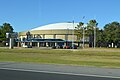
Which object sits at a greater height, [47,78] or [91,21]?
[91,21]

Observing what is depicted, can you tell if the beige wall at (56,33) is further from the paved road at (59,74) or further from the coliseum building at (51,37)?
the paved road at (59,74)

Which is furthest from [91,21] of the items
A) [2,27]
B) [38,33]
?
[2,27]

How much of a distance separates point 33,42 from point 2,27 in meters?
24.4

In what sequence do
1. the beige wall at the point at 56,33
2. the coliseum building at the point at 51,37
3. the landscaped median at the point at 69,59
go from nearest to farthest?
the landscaped median at the point at 69,59 → the coliseum building at the point at 51,37 → the beige wall at the point at 56,33

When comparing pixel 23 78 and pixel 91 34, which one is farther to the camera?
pixel 91 34

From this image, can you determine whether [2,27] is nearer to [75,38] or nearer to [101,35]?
[75,38]

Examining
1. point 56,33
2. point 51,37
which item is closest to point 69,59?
point 56,33

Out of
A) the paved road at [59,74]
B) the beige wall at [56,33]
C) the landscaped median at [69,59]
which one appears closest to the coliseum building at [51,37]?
the beige wall at [56,33]

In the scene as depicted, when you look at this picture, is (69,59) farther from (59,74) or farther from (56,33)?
(56,33)

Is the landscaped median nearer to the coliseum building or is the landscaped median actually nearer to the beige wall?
the coliseum building

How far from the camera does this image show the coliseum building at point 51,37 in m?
149

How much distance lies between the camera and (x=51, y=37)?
162125 millimetres

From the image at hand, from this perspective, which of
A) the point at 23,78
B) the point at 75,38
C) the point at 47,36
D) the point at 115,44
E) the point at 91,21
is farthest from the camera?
the point at 47,36

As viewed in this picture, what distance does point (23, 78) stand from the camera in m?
14.8
